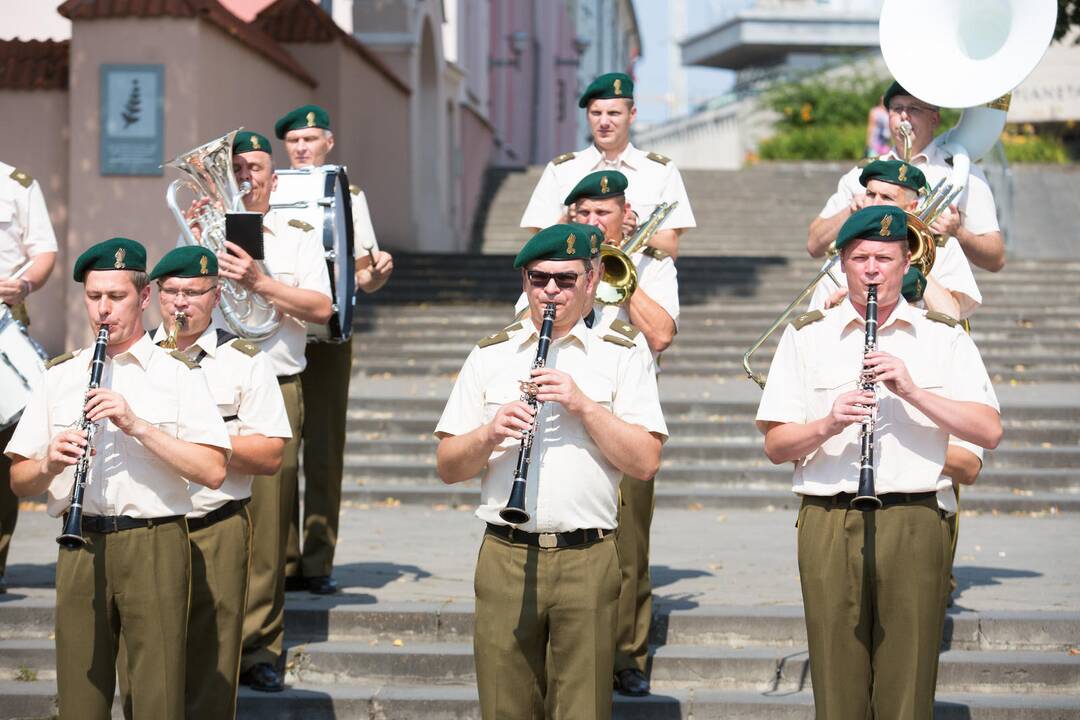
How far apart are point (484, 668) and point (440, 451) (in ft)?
2.26

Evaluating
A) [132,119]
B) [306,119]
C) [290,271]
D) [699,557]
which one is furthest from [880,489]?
[132,119]

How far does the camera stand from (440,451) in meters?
5.23

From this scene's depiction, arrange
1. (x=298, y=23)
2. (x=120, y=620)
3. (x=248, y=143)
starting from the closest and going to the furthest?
(x=120, y=620)
(x=248, y=143)
(x=298, y=23)

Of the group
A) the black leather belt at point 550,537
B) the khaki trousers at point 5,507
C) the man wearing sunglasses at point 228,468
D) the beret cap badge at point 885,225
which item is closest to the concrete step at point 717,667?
the man wearing sunglasses at point 228,468

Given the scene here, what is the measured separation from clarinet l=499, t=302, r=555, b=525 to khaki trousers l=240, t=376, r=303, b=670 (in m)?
2.22

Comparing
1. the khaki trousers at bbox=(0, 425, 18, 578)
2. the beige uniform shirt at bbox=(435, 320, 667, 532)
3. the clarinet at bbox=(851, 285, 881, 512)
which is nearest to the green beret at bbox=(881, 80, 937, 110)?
the clarinet at bbox=(851, 285, 881, 512)

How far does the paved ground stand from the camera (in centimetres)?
816

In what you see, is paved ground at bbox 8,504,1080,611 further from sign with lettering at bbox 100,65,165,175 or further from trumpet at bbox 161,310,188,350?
sign with lettering at bbox 100,65,165,175

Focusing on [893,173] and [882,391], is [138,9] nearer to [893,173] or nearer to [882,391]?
[893,173]

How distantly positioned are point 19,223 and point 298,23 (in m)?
10.9

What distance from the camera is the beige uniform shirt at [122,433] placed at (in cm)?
541

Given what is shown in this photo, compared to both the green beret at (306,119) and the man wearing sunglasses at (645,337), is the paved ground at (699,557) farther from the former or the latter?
the green beret at (306,119)

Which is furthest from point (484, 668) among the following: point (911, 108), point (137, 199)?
point (137, 199)

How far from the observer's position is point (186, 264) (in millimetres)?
6027
